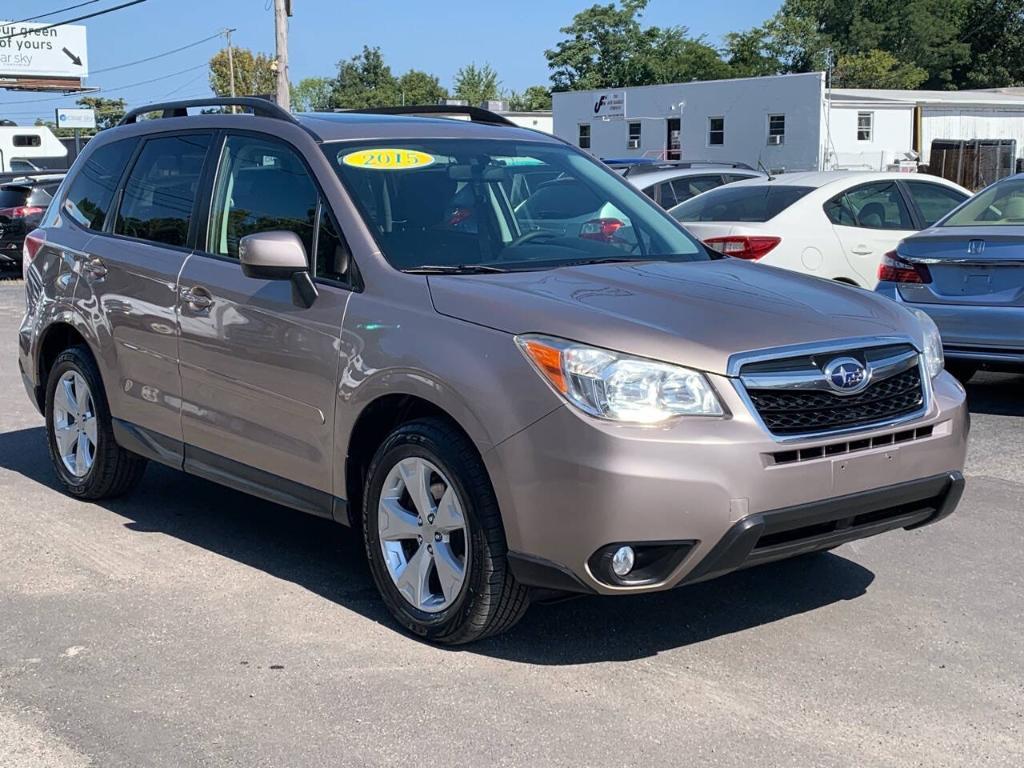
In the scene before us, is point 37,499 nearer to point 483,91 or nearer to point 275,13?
point 275,13

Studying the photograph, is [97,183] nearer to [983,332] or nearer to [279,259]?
[279,259]

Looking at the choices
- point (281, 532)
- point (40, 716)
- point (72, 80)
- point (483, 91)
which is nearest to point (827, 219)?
point (281, 532)

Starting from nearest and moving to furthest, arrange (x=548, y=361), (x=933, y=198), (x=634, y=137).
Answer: (x=548, y=361), (x=933, y=198), (x=634, y=137)

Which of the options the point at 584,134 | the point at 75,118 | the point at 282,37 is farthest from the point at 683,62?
the point at 282,37

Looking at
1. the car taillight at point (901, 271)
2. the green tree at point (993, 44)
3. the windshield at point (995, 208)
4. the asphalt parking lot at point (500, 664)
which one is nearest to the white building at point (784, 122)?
the windshield at point (995, 208)

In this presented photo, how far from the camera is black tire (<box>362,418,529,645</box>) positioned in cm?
411

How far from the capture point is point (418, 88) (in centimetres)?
11419

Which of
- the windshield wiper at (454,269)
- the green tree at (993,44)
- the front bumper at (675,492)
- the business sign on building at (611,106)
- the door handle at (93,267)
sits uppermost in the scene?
the green tree at (993,44)

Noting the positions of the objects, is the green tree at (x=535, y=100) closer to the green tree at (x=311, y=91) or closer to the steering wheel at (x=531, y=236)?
the green tree at (x=311, y=91)

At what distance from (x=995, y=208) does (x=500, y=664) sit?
19.9ft

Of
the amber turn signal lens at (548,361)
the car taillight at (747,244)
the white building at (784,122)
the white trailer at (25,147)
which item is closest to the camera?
the amber turn signal lens at (548,361)

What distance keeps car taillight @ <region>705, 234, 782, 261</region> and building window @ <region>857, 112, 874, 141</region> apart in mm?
37756

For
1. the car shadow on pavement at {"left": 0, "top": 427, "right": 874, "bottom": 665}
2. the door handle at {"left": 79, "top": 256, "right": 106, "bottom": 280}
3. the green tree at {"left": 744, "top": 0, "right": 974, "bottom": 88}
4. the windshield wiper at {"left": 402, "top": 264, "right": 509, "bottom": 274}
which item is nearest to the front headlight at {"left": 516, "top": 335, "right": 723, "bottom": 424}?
the windshield wiper at {"left": 402, "top": 264, "right": 509, "bottom": 274}

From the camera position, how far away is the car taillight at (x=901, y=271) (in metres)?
8.44
